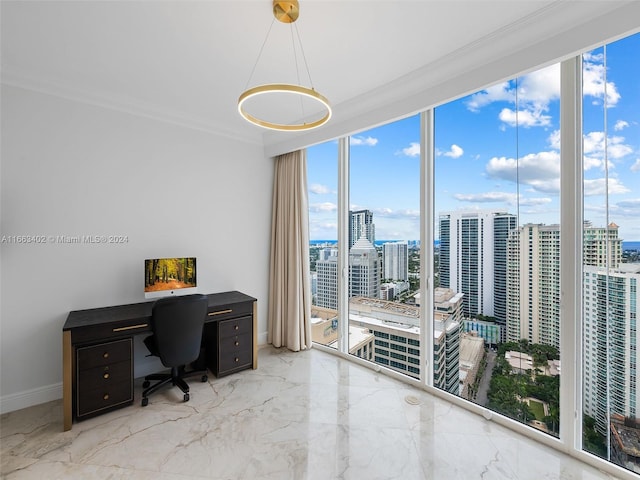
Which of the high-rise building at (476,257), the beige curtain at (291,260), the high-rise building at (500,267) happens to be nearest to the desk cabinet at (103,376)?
the beige curtain at (291,260)

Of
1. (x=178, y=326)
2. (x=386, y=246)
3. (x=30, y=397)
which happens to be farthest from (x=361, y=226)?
(x=30, y=397)

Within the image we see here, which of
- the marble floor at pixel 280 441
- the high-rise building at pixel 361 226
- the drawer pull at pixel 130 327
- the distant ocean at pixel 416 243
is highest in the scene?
the high-rise building at pixel 361 226

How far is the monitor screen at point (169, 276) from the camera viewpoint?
2.87 m

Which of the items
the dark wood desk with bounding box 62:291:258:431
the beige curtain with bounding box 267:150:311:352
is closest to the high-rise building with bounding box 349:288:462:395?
the beige curtain with bounding box 267:150:311:352

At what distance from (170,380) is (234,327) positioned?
28.5 inches

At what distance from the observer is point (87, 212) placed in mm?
2748

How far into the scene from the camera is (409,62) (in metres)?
2.29

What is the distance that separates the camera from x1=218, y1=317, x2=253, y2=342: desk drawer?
9.90 feet

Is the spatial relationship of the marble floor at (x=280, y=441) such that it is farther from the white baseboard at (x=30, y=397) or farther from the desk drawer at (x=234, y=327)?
the desk drawer at (x=234, y=327)

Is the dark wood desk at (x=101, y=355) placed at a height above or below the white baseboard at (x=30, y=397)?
above

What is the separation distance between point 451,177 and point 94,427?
353cm

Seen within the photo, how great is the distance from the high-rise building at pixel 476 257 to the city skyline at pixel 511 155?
107mm

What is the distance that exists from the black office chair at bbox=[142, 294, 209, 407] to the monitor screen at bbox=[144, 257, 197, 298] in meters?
0.48

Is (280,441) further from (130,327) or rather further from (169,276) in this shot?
(169,276)
